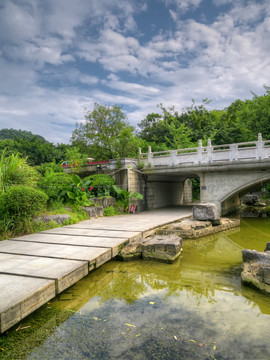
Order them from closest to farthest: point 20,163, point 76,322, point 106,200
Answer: point 76,322, point 20,163, point 106,200

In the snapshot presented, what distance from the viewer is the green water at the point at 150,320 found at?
2.61m

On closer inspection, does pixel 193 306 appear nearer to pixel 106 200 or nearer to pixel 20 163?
pixel 20 163

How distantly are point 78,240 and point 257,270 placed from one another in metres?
3.91

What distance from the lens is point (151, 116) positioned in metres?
31.3

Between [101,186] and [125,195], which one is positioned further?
[125,195]

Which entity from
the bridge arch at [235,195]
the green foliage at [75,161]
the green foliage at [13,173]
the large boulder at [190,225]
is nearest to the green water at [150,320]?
the large boulder at [190,225]

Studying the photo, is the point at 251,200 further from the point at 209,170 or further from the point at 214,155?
the point at 214,155

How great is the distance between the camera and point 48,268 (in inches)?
159

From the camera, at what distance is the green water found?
2.61m

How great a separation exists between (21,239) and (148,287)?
3.59 meters

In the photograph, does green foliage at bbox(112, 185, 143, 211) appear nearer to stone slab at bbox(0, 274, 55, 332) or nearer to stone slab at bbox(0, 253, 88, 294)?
stone slab at bbox(0, 253, 88, 294)

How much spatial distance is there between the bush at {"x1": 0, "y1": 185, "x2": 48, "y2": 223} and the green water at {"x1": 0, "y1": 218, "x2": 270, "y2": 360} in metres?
2.83

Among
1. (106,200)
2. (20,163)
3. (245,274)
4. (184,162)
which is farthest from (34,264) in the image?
(184,162)

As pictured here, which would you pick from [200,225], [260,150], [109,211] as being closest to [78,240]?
[200,225]
